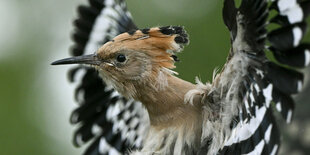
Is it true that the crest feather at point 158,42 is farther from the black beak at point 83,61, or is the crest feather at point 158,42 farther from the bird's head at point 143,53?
the black beak at point 83,61

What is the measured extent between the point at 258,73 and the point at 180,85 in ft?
1.74

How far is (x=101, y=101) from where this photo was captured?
3.20 m

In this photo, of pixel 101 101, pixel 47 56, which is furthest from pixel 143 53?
pixel 47 56

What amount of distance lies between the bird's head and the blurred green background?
1.09 meters

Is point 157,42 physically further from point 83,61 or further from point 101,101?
point 101,101

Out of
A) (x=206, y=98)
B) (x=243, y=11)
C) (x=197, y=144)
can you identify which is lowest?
(x=197, y=144)

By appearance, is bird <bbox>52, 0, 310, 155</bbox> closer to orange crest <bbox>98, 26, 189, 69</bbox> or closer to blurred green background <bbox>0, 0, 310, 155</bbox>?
orange crest <bbox>98, 26, 189, 69</bbox>

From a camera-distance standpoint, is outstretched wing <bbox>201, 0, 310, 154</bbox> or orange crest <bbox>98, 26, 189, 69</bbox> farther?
orange crest <bbox>98, 26, 189, 69</bbox>

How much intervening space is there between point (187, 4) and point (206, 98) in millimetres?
2214

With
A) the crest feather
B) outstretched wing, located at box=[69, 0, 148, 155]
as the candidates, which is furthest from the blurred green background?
the crest feather

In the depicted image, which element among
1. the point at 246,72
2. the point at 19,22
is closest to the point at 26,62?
the point at 19,22

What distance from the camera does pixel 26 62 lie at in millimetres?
5223

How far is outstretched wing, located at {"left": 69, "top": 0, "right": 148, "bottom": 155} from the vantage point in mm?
3121

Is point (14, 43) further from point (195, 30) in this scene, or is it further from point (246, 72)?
point (246, 72)
